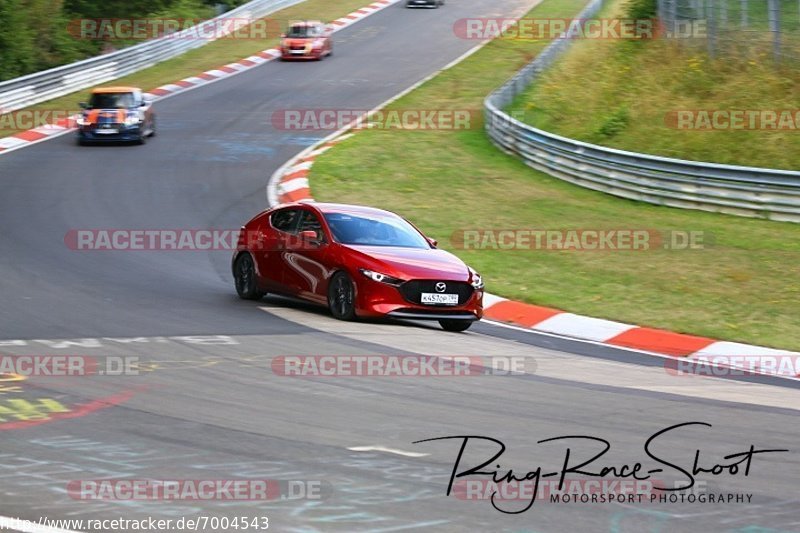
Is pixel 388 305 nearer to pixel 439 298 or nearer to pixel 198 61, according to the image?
pixel 439 298

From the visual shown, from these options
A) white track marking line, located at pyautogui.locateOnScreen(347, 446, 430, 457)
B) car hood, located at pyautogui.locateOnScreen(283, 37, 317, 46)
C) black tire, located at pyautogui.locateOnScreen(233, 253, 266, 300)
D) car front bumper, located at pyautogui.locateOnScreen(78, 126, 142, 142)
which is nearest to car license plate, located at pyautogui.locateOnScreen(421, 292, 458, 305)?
black tire, located at pyautogui.locateOnScreen(233, 253, 266, 300)

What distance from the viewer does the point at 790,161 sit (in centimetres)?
2380

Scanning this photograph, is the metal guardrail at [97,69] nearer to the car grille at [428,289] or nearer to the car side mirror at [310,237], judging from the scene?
the car side mirror at [310,237]

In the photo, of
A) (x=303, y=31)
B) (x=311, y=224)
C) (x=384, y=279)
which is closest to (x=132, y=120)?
(x=303, y=31)

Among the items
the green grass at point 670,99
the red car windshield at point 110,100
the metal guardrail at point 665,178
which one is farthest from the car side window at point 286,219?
the red car windshield at point 110,100

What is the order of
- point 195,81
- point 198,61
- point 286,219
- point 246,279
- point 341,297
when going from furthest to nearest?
point 198,61
point 195,81
point 246,279
point 286,219
point 341,297

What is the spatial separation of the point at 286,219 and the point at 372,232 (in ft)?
4.25

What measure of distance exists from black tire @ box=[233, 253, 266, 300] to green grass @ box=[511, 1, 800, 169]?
12.1 m

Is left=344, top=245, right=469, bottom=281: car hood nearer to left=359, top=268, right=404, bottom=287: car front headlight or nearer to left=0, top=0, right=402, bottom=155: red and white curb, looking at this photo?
left=359, top=268, right=404, bottom=287: car front headlight

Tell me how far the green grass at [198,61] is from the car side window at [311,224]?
727 inches

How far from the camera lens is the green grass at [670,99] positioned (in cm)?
2509

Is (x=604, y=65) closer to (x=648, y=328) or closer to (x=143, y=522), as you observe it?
(x=648, y=328)

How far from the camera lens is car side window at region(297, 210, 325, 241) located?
1498 centimetres

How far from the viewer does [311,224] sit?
15242mm
